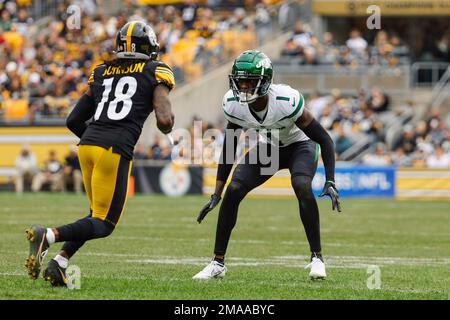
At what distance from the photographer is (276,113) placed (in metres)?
8.65

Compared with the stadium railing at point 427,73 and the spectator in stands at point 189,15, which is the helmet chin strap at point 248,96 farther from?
the spectator in stands at point 189,15

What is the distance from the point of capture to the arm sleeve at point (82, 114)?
8.02m

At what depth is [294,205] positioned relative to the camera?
20531mm

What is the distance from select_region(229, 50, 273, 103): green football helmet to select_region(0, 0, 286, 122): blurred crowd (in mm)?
17964

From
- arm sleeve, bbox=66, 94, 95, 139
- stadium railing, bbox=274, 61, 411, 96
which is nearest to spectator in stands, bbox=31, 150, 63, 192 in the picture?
stadium railing, bbox=274, 61, 411, 96

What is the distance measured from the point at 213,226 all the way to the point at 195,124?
10528mm

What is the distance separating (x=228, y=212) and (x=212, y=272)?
52cm

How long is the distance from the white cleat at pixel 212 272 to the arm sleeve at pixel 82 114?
149 cm

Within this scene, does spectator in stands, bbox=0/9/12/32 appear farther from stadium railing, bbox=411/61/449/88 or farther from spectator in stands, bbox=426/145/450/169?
spectator in stands, bbox=426/145/450/169

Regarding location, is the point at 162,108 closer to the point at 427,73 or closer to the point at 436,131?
the point at 436,131

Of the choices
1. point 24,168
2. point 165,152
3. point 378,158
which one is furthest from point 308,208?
point 24,168

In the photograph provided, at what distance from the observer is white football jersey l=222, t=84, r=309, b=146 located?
863cm

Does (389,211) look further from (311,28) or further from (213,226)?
(311,28)
